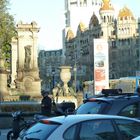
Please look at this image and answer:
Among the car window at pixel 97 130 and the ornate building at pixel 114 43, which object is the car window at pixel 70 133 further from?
the ornate building at pixel 114 43

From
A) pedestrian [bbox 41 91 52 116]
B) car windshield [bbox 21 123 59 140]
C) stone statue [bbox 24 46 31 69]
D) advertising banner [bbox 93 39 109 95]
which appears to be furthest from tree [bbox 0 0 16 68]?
car windshield [bbox 21 123 59 140]

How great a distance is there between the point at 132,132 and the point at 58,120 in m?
1.31

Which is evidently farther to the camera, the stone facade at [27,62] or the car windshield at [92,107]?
the stone facade at [27,62]

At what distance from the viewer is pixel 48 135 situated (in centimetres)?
914

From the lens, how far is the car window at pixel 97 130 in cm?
934

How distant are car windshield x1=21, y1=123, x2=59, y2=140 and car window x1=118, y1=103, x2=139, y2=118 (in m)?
3.59

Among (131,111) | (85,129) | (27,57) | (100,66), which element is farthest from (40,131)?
(27,57)

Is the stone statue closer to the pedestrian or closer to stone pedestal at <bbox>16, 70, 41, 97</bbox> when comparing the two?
stone pedestal at <bbox>16, 70, 41, 97</bbox>

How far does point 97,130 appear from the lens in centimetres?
950

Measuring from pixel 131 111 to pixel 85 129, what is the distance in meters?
3.84

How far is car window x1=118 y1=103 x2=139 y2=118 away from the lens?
12922 mm

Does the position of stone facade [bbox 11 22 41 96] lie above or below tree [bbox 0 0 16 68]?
below

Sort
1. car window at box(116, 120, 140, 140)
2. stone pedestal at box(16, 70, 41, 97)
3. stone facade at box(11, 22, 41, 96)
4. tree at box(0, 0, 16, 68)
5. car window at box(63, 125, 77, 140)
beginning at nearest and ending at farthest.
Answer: car window at box(63, 125, 77, 140) → car window at box(116, 120, 140, 140) → stone pedestal at box(16, 70, 41, 97) → stone facade at box(11, 22, 41, 96) → tree at box(0, 0, 16, 68)

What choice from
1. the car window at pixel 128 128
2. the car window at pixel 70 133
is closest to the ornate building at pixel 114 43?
the car window at pixel 128 128
